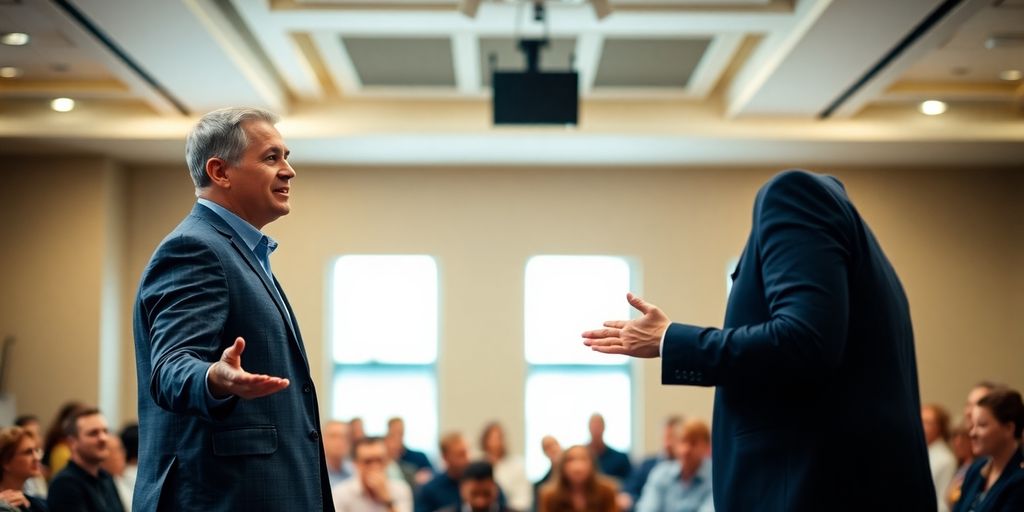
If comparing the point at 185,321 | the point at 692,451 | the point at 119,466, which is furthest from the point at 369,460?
the point at 185,321

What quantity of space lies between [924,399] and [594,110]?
4.21 meters

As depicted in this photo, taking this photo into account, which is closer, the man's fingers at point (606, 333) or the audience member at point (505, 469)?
the man's fingers at point (606, 333)

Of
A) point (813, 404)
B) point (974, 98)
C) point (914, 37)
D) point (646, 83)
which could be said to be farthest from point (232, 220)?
point (974, 98)

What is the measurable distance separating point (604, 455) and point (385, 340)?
2551 millimetres

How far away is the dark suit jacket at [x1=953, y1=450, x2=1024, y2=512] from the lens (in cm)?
383

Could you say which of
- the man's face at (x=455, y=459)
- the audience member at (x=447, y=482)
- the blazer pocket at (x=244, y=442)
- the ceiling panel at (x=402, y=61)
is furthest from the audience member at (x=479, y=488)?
the blazer pocket at (x=244, y=442)

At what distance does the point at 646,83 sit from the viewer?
385 inches

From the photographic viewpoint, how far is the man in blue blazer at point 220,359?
6.61 feet

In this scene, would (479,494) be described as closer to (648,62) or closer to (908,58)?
(648,62)

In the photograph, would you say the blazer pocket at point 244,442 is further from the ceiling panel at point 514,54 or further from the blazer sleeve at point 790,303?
the ceiling panel at point 514,54

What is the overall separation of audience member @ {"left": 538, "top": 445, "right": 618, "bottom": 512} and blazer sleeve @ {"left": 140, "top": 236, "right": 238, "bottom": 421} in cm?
457

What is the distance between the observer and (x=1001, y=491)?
12.8 ft

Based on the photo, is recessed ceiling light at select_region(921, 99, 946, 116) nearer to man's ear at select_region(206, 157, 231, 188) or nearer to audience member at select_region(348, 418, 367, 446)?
audience member at select_region(348, 418, 367, 446)

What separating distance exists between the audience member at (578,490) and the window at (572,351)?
449cm
